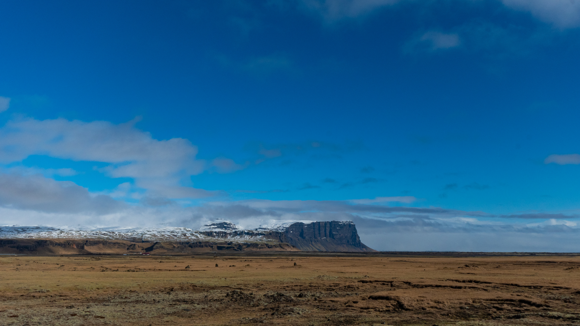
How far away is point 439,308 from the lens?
2177cm

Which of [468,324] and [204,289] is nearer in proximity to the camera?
[468,324]

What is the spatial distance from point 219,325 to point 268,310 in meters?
4.93

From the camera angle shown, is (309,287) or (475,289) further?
(309,287)

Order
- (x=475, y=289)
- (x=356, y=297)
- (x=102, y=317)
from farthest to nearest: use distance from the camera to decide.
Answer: (x=475, y=289) → (x=356, y=297) → (x=102, y=317)

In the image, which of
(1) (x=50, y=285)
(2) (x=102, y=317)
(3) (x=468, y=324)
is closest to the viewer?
(3) (x=468, y=324)

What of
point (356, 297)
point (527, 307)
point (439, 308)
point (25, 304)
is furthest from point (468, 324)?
point (25, 304)

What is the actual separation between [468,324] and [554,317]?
5.20 meters

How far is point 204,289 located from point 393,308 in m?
18.2

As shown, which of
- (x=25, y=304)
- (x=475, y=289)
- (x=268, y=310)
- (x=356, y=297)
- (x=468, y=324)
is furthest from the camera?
(x=475, y=289)

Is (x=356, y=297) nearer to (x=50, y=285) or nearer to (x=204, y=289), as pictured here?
(x=204, y=289)

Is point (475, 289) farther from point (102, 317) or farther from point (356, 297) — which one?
point (102, 317)

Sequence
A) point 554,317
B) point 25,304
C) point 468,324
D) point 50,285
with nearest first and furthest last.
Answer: point 468,324 < point 554,317 < point 25,304 < point 50,285

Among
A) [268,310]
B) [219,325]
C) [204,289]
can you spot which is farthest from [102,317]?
[204,289]

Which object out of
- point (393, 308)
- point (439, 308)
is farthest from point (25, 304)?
point (439, 308)
